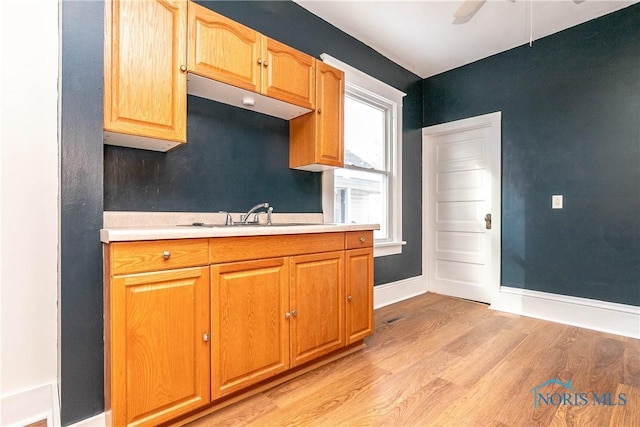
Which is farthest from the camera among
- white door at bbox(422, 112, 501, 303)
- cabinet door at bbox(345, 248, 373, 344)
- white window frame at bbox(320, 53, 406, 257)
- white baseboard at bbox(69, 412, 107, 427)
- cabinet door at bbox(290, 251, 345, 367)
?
white door at bbox(422, 112, 501, 303)

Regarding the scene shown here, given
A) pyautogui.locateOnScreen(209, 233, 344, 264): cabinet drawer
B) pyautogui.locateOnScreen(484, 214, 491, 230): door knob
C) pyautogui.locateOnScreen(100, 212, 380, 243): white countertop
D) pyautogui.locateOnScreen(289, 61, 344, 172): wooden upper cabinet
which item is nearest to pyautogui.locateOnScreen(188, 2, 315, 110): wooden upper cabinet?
pyautogui.locateOnScreen(289, 61, 344, 172): wooden upper cabinet

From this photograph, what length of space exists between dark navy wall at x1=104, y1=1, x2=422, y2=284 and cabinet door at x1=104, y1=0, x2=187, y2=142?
32 cm

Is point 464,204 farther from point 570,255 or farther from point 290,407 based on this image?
point 290,407

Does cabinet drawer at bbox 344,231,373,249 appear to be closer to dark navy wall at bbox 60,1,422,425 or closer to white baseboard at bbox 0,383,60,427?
dark navy wall at bbox 60,1,422,425

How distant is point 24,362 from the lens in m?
1.49

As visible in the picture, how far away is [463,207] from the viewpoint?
370 cm

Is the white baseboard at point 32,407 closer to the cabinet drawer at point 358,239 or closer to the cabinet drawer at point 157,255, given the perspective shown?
the cabinet drawer at point 157,255

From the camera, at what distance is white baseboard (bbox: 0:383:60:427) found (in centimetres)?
143

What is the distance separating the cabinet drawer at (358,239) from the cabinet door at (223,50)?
1.11m

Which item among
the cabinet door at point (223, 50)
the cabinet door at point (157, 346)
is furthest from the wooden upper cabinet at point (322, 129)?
the cabinet door at point (157, 346)

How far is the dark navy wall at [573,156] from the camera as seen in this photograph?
2.63 meters

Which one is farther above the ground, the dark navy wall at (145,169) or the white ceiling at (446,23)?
the white ceiling at (446,23)

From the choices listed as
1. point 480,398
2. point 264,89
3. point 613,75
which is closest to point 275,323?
point 480,398

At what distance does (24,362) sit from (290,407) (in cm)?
127
